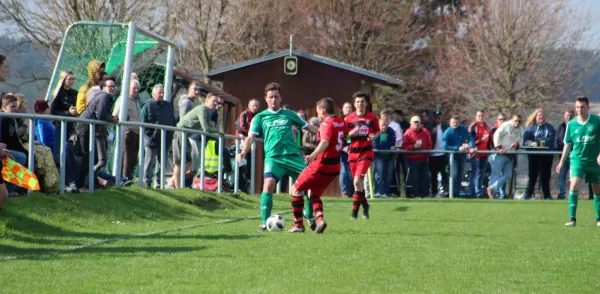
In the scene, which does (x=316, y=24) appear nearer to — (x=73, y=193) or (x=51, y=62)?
(x=51, y=62)

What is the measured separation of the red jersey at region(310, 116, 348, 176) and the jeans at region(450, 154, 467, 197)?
13.5m

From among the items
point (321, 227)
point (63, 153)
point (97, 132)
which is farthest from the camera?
point (97, 132)

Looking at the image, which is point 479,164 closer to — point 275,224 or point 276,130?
point 276,130

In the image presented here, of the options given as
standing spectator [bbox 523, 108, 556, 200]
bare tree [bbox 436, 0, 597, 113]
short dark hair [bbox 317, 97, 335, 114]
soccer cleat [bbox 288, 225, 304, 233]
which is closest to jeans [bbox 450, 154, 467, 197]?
standing spectator [bbox 523, 108, 556, 200]

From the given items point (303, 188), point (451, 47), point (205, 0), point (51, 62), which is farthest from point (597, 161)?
point (451, 47)

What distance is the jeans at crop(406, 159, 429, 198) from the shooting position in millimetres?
26719

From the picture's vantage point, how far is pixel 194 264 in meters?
9.43

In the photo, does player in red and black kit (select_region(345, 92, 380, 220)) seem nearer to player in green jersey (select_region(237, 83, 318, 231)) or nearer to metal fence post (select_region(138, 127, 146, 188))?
player in green jersey (select_region(237, 83, 318, 231))

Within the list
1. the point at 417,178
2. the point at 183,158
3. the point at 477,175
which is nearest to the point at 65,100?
the point at 183,158

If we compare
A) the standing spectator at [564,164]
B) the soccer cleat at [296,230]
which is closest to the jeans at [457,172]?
the standing spectator at [564,164]

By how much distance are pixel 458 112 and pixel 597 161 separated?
130 feet

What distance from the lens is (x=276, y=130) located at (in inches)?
546

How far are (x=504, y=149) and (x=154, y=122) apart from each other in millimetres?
11218

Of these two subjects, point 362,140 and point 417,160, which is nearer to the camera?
point 362,140
